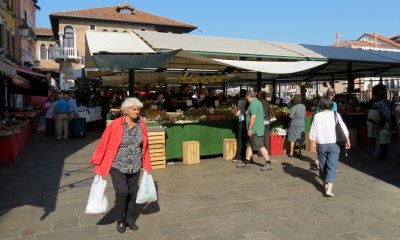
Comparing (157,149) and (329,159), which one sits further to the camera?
(157,149)

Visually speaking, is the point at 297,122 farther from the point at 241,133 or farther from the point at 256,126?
the point at 256,126

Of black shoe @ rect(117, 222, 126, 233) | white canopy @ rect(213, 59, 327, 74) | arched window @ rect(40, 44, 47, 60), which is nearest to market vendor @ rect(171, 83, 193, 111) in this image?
white canopy @ rect(213, 59, 327, 74)

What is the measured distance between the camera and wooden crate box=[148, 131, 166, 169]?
7801 millimetres

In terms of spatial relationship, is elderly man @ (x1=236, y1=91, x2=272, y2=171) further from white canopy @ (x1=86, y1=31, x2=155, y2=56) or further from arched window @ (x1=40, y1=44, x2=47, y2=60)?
arched window @ (x1=40, y1=44, x2=47, y2=60)

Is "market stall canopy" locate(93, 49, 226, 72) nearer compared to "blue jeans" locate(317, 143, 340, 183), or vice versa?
"blue jeans" locate(317, 143, 340, 183)

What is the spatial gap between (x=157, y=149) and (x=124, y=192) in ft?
12.3

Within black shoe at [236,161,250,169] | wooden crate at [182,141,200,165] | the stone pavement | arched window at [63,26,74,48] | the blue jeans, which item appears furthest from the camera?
arched window at [63,26,74,48]

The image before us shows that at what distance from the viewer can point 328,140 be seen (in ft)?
18.1

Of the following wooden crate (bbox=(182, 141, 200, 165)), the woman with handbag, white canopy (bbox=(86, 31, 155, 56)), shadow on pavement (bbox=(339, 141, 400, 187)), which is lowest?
shadow on pavement (bbox=(339, 141, 400, 187))

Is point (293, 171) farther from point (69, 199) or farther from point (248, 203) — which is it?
point (69, 199)

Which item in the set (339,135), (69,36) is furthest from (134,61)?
(69,36)

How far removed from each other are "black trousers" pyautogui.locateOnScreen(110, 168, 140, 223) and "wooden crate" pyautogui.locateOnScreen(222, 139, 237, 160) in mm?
4533

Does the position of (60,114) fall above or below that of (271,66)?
below

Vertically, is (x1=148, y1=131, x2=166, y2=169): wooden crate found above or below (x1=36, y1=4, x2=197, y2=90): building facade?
below
